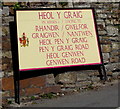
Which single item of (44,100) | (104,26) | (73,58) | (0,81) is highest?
(104,26)

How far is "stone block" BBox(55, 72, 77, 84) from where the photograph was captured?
21.2 feet

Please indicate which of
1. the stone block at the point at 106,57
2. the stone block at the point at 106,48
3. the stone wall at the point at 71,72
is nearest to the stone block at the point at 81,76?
the stone wall at the point at 71,72

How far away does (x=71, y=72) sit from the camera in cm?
660

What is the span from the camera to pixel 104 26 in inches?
280

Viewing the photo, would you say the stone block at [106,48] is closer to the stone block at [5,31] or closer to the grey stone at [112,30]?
the grey stone at [112,30]

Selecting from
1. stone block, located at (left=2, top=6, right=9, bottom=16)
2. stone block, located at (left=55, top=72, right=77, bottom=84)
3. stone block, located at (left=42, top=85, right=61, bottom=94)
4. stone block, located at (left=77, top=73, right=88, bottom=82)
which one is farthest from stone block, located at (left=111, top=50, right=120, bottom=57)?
stone block, located at (left=2, top=6, right=9, bottom=16)

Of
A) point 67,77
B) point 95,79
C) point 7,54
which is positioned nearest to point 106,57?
A: point 95,79

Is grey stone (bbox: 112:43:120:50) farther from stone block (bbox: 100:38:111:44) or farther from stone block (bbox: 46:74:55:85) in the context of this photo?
stone block (bbox: 46:74:55:85)

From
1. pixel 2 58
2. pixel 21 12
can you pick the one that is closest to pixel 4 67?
pixel 2 58

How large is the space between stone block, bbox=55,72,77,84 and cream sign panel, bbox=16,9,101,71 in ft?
0.90

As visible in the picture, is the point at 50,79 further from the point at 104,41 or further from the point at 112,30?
the point at 112,30

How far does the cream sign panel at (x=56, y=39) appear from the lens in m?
6.07

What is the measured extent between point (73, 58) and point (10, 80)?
4.78 feet

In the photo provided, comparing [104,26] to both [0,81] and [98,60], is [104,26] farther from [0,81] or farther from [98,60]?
[0,81]
